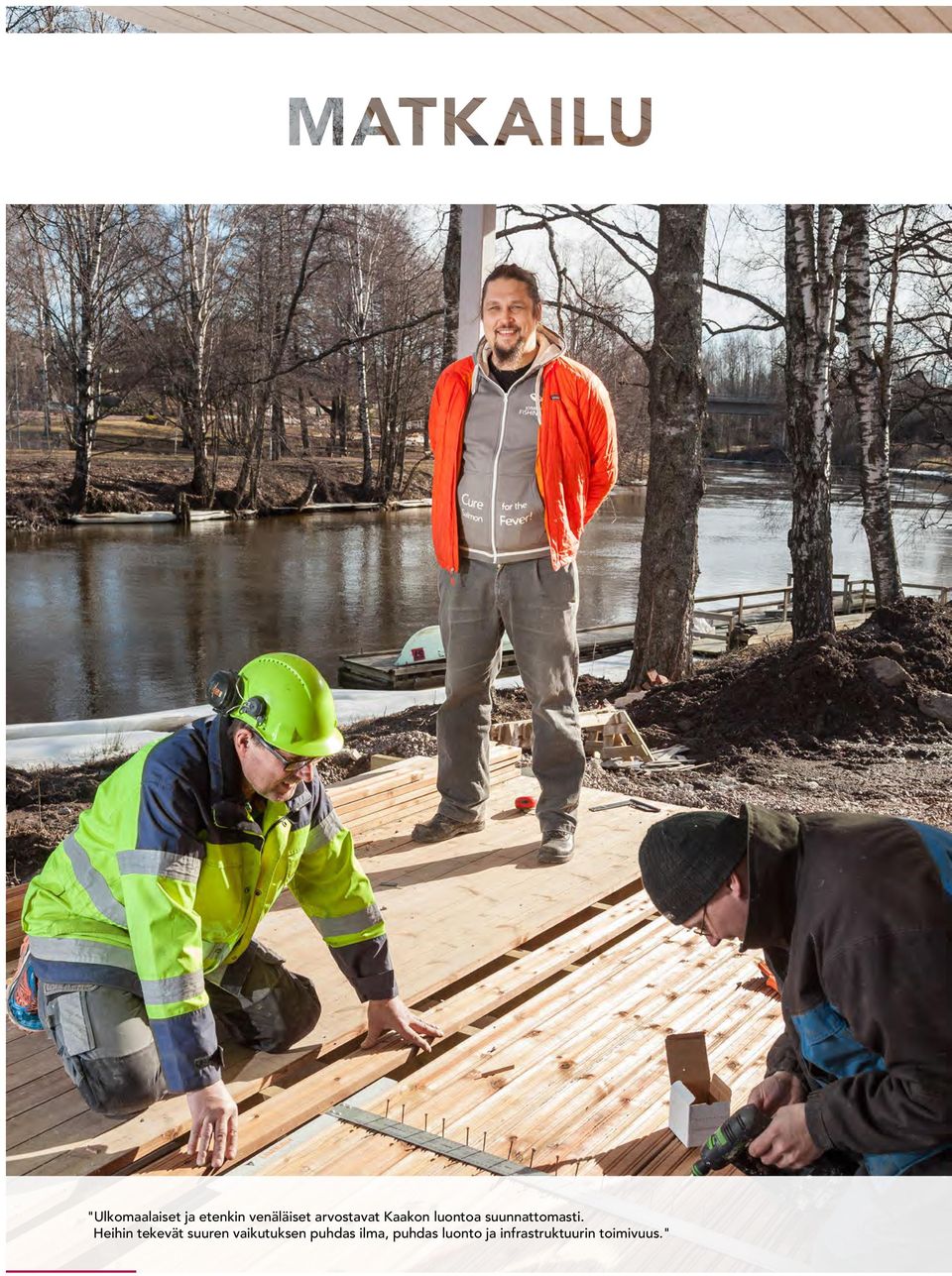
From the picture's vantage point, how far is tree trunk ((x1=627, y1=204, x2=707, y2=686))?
7258 millimetres

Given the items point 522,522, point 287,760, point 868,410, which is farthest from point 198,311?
point 287,760

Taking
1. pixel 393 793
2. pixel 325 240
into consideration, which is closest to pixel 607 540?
pixel 325 240

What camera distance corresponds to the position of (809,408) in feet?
26.8

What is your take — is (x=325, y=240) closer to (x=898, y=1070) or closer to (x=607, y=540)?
(x=607, y=540)

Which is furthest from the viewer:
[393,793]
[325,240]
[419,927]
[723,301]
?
[325,240]

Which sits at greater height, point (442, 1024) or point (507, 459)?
point (507, 459)

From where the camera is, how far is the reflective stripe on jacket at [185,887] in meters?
2.07

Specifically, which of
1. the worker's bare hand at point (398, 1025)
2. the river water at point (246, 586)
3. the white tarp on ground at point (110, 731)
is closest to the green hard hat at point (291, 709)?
the worker's bare hand at point (398, 1025)

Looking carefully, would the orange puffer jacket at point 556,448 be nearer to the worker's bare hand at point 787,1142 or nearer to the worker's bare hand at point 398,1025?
the worker's bare hand at point 398,1025

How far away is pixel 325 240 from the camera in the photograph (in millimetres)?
16656

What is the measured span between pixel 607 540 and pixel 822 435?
494 inches

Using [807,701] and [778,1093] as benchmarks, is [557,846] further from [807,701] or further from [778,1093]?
[807,701]

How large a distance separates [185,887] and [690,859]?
89 centimetres
